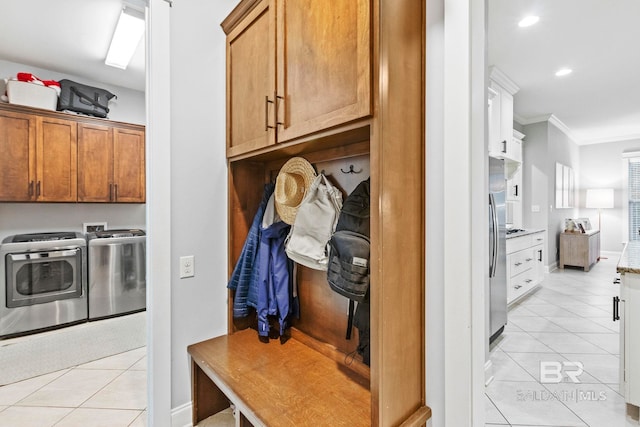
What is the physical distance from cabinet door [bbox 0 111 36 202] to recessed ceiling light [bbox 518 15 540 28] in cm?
481

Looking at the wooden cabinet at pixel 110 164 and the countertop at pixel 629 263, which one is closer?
the countertop at pixel 629 263

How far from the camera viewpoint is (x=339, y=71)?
1.06 metres

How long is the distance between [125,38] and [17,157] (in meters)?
1.65

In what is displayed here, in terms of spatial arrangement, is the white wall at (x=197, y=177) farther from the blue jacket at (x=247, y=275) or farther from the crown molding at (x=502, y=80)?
the crown molding at (x=502, y=80)

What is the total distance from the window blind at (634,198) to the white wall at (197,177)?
873 centimetres

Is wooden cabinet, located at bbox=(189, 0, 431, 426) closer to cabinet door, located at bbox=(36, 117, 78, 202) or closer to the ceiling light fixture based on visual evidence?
the ceiling light fixture

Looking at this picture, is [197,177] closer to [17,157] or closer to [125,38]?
[125,38]

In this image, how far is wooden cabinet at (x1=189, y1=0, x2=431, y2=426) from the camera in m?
0.95

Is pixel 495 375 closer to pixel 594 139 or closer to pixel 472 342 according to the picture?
pixel 472 342

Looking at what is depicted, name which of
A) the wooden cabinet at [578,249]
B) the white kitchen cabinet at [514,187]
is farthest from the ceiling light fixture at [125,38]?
the wooden cabinet at [578,249]

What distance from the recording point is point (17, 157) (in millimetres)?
2945

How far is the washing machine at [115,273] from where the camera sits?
322 centimetres

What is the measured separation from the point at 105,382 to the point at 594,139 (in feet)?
32.0

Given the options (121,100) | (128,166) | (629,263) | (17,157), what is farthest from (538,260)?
(17,157)
